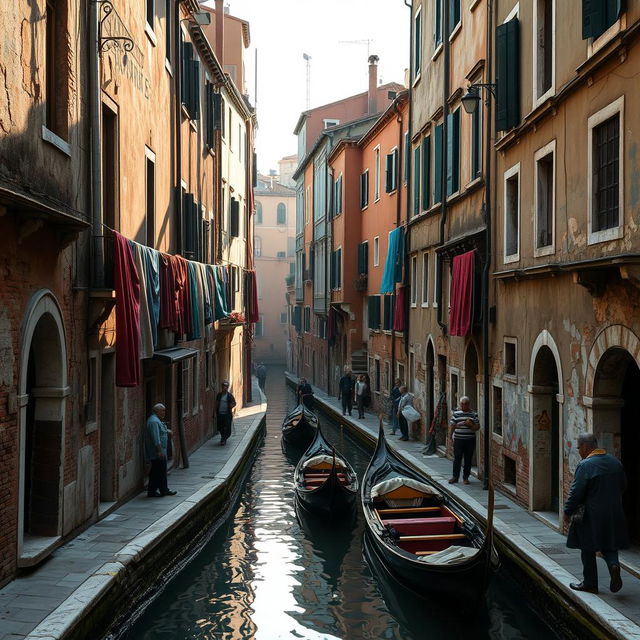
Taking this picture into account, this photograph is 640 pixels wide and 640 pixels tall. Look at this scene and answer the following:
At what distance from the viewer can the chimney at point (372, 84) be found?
3678 cm

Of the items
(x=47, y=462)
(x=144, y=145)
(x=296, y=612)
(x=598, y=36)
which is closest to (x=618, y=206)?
(x=598, y=36)

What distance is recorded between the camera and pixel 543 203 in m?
11.2

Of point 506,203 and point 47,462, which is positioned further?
point 506,203

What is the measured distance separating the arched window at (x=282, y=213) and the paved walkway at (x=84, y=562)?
46.4 meters

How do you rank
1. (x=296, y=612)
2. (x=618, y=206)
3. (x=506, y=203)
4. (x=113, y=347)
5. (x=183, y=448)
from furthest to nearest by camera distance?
1. (x=183, y=448)
2. (x=506, y=203)
3. (x=113, y=347)
4. (x=296, y=612)
5. (x=618, y=206)

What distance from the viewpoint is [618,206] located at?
8.50 m

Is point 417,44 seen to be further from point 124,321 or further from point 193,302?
point 124,321

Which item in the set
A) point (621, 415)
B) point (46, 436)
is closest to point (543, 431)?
point (621, 415)

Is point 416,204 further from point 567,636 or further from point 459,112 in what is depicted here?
point 567,636

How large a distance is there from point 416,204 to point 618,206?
11.8 m

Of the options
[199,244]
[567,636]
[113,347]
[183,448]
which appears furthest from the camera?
[199,244]

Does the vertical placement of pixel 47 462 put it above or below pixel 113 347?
below

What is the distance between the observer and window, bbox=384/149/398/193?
23250 millimetres

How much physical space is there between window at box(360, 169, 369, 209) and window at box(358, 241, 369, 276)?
136cm
